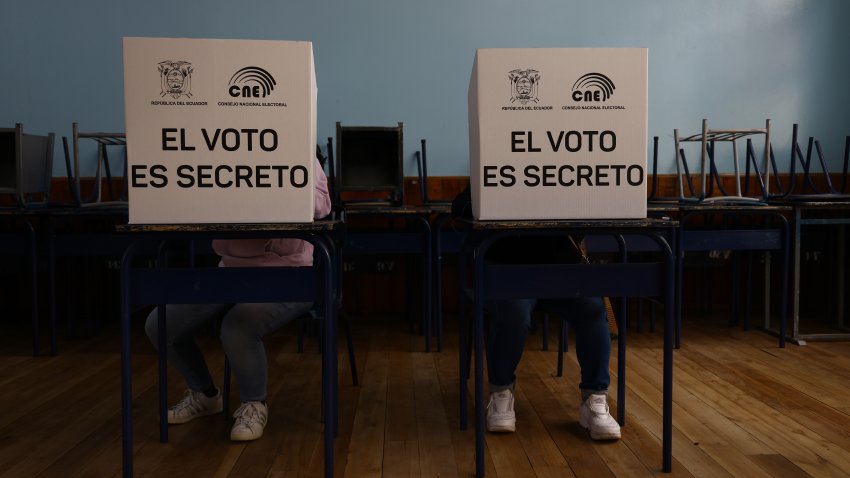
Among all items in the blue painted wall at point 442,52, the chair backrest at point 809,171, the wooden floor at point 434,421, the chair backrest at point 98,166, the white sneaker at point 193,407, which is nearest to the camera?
the wooden floor at point 434,421

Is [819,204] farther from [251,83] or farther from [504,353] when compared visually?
[251,83]

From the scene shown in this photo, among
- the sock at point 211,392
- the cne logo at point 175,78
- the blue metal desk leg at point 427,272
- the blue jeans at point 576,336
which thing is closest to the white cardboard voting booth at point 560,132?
the blue jeans at point 576,336

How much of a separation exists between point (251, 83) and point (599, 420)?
1226 millimetres

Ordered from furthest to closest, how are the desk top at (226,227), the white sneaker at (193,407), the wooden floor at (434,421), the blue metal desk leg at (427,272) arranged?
the blue metal desk leg at (427,272) → the white sneaker at (193,407) → the wooden floor at (434,421) → the desk top at (226,227)

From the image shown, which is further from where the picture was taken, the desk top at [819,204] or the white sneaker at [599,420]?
the desk top at [819,204]

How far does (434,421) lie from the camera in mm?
2033

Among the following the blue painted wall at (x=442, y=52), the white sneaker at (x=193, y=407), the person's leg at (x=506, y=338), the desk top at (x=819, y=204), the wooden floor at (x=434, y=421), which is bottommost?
the wooden floor at (x=434, y=421)

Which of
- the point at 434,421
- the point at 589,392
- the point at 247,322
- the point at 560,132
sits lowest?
the point at 434,421

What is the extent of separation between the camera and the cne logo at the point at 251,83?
4.75 ft

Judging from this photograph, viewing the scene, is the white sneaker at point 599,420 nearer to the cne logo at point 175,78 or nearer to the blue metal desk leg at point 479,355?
the blue metal desk leg at point 479,355

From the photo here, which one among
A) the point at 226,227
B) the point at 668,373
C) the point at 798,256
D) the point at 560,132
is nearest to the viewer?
the point at 226,227

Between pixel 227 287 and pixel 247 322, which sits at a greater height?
pixel 227 287

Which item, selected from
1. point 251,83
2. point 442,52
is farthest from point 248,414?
point 442,52

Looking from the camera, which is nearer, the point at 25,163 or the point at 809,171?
the point at 25,163
